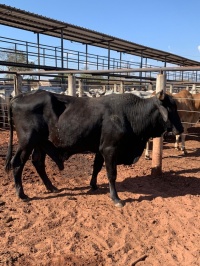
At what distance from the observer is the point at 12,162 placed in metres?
4.64

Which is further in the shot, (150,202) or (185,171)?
(185,171)

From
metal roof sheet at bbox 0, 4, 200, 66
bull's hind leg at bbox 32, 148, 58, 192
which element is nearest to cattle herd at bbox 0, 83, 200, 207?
bull's hind leg at bbox 32, 148, 58, 192

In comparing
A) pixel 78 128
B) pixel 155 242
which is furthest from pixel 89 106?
pixel 155 242

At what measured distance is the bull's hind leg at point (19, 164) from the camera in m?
4.57

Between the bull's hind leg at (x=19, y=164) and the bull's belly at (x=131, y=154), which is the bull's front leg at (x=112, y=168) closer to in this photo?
the bull's belly at (x=131, y=154)

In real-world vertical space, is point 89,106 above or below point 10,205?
above

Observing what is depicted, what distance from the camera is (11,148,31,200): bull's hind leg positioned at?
15.0 ft

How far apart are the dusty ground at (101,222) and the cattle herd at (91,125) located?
1.30 feet

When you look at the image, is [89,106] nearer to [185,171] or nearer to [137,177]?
[137,177]

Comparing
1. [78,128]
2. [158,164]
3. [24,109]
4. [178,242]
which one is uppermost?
[24,109]

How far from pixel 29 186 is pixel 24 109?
1.46m

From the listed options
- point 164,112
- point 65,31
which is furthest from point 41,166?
point 65,31

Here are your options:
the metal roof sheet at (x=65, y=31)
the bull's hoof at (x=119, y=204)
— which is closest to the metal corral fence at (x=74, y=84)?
the bull's hoof at (x=119, y=204)

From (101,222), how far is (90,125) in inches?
56.1
